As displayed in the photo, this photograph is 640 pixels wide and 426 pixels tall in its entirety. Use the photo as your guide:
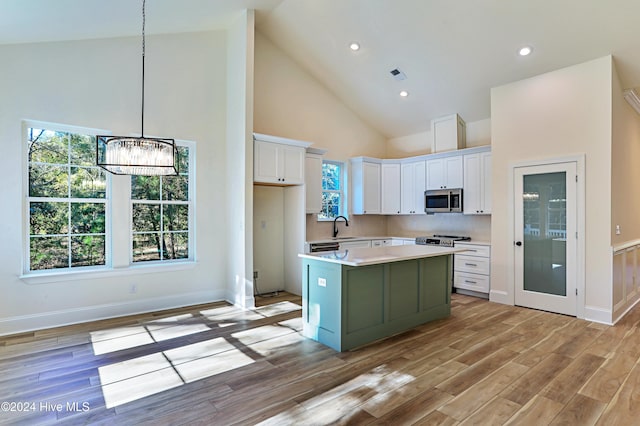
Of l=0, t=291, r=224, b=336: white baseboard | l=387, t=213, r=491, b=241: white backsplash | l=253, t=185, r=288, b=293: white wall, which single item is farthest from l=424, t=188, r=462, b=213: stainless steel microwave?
l=0, t=291, r=224, b=336: white baseboard

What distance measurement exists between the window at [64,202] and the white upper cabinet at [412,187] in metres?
4.96

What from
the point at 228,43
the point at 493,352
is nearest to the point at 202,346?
the point at 493,352

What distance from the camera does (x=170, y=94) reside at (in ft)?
15.7

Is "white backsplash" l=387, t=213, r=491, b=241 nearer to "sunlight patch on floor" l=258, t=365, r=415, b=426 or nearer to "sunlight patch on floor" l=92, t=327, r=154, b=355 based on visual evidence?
"sunlight patch on floor" l=258, t=365, r=415, b=426

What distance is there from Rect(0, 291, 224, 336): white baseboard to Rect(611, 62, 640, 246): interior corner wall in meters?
5.53

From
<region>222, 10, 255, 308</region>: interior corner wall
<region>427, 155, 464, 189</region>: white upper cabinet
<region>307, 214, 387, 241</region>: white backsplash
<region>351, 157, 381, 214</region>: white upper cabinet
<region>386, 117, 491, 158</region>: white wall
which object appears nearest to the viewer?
<region>222, 10, 255, 308</region>: interior corner wall

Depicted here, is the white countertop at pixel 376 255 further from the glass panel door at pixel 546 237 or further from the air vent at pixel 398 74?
the air vent at pixel 398 74

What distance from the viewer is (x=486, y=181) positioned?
552 centimetres

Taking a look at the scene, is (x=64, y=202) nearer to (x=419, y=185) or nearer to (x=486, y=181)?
(x=419, y=185)

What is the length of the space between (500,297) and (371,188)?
2881mm

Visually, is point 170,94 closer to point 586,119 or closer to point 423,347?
point 423,347

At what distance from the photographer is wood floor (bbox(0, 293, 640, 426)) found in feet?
7.54

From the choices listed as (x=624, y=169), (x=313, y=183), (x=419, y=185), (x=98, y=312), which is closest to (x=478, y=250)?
(x=419, y=185)

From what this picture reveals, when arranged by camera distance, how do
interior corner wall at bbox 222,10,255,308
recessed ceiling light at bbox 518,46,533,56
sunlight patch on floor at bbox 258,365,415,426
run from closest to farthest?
sunlight patch on floor at bbox 258,365,415,426 → recessed ceiling light at bbox 518,46,533,56 → interior corner wall at bbox 222,10,255,308
